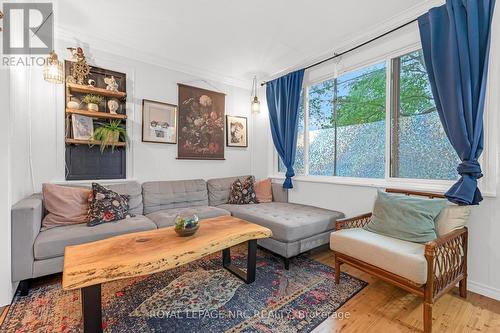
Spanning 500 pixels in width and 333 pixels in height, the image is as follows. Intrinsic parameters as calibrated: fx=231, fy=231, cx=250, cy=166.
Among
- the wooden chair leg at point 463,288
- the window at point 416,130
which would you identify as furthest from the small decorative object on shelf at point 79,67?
the wooden chair leg at point 463,288

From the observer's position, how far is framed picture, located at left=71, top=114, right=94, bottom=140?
2701 mm

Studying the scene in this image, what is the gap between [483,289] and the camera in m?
1.93

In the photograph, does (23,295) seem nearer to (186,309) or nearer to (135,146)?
(186,309)

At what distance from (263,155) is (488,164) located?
2.96m

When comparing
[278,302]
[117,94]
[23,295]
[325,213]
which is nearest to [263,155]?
[325,213]

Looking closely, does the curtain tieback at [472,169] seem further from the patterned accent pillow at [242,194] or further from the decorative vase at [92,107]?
the decorative vase at [92,107]

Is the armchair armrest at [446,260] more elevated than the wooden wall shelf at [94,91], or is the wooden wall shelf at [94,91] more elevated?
the wooden wall shelf at [94,91]

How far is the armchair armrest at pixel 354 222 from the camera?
223 cm

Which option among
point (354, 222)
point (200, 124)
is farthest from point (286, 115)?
point (354, 222)

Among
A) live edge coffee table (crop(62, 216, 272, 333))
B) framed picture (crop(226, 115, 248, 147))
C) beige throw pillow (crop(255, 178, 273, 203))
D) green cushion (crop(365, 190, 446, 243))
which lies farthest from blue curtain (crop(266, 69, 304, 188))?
live edge coffee table (crop(62, 216, 272, 333))

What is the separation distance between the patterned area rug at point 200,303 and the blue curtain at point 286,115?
5.78 ft

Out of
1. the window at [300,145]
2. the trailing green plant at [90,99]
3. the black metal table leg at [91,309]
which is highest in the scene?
the trailing green plant at [90,99]

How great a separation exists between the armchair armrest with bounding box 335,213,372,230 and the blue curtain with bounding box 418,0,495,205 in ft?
2.32

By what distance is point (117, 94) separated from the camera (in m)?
2.90
